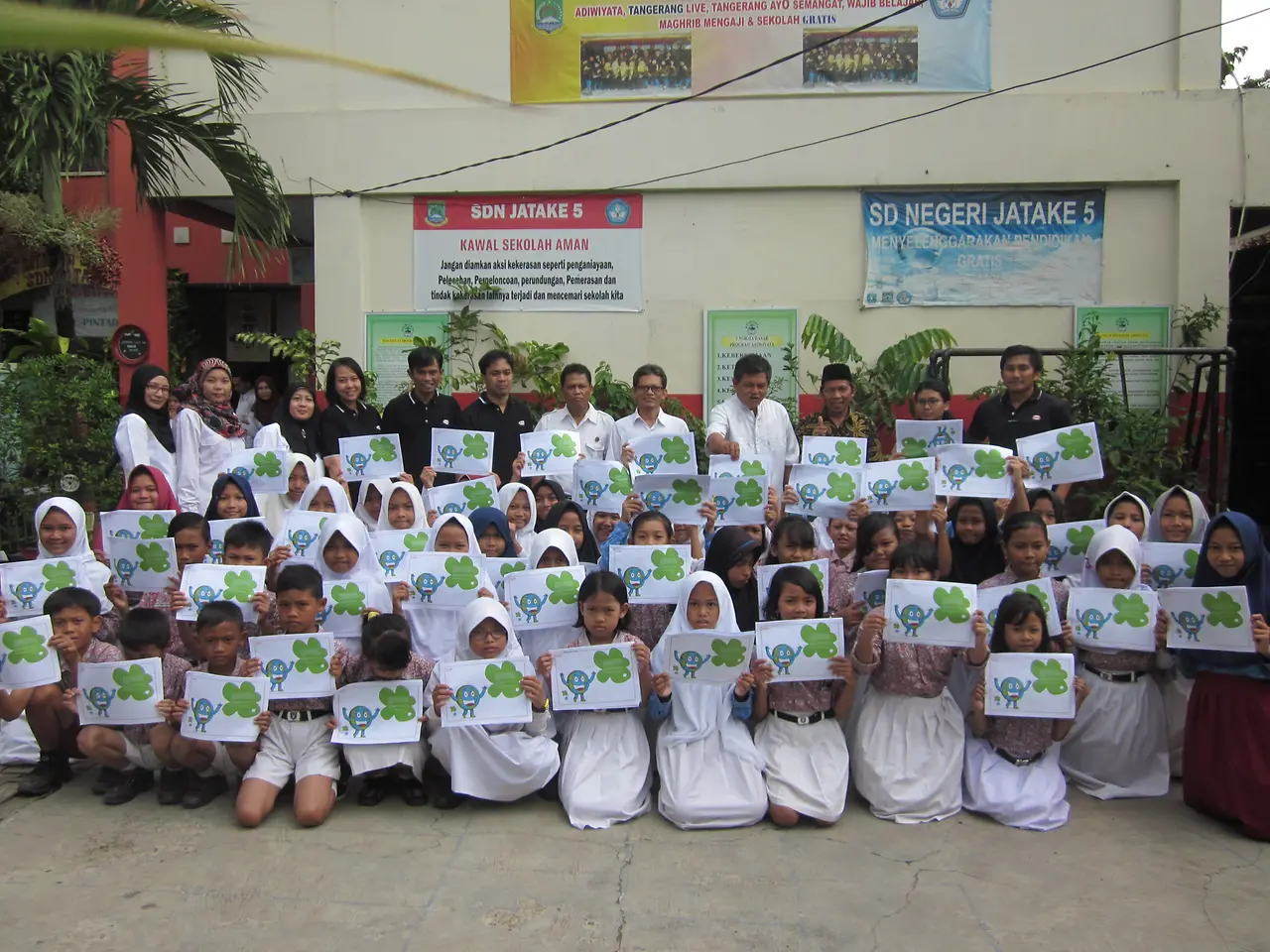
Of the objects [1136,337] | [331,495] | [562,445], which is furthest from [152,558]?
[1136,337]

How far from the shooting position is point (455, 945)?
3.36m

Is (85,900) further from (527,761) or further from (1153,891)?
(1153,891)

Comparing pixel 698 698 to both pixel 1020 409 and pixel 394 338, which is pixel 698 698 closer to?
pixel 1020 409

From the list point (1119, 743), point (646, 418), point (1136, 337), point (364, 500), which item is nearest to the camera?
point (1119, 743)

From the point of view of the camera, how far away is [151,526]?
16.3 feet

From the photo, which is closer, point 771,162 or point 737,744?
point 737,744

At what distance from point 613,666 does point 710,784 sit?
60 centimetres

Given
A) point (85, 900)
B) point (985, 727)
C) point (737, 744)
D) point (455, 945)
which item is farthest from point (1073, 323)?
point (85, 900)

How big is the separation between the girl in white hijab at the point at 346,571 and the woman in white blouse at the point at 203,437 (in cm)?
167

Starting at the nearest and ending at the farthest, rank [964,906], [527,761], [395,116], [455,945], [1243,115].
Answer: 1. [455,945]
2. [964,906]
3. [527,761]
4. [1243,115]
5. [395,116]

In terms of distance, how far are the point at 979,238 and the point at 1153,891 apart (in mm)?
6310

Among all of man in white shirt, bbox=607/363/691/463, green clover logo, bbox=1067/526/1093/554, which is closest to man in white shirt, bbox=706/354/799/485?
man in white shirt, bbox=607/363/691/463

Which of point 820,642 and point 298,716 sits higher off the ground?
point 820,642

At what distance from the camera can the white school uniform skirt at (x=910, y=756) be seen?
4.32m
